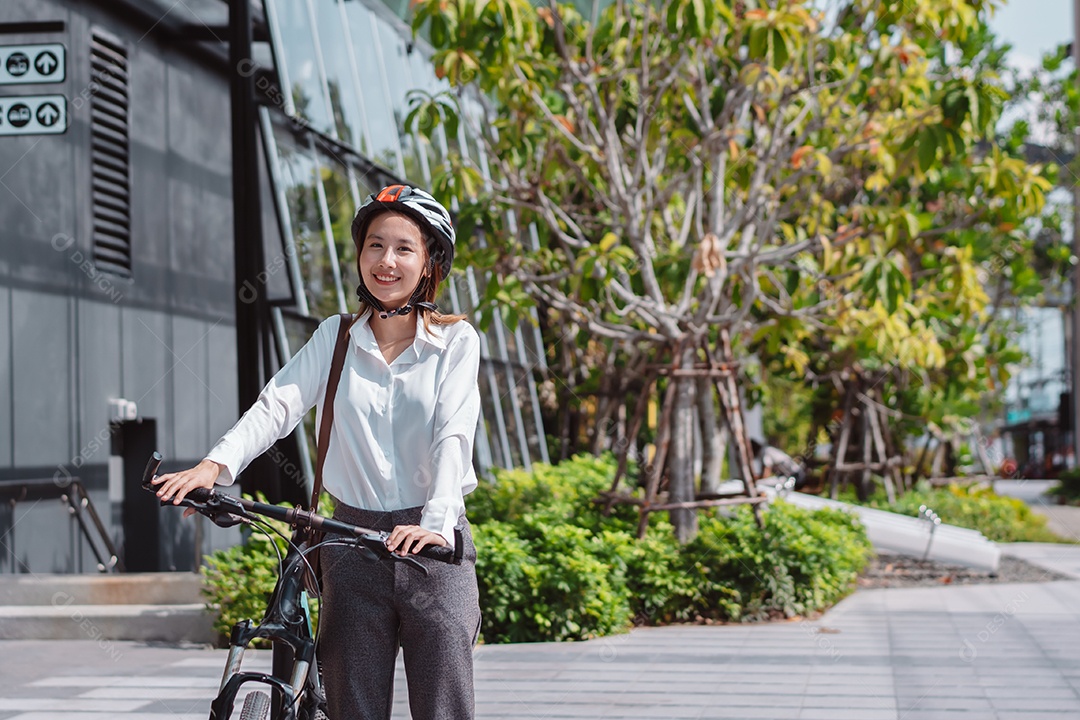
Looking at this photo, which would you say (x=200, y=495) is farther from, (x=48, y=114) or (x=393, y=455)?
(x=48, y=114)

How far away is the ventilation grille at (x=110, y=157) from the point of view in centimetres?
1135

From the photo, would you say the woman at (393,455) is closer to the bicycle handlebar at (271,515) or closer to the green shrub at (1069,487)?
the bicycle handlebar at (271,515)

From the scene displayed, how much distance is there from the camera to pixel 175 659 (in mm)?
7375

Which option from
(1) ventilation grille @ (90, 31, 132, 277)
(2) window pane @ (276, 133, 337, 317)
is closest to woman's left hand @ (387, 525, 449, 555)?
(2) window pane @ (276, 133, 337, 317)

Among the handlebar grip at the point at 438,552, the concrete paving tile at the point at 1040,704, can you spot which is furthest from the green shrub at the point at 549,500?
the handlebar grip at the point at 438,552

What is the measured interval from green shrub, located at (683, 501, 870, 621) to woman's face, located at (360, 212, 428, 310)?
20.6 ft

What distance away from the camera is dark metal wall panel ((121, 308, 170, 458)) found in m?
11.7

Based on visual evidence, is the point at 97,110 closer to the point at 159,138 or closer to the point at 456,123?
the point at 159,138

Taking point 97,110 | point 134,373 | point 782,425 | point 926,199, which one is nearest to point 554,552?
point 134,373

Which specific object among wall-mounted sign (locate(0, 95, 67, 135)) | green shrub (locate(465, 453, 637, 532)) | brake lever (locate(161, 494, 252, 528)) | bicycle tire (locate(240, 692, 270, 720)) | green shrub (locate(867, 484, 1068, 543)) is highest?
wall-mounted sign (locate(0, 95, 67, 135))

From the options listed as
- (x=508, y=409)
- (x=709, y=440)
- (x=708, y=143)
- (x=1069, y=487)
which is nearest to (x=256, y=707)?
(x=708, y=143)

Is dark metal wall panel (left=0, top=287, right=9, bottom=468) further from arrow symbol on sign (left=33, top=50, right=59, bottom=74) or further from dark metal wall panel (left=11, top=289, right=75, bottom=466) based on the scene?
arrow symbol on sign (left=33, top=50, right=59, bottom=74)

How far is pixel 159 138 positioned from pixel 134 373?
2.34 metres

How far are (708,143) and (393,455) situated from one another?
7.28 metres
